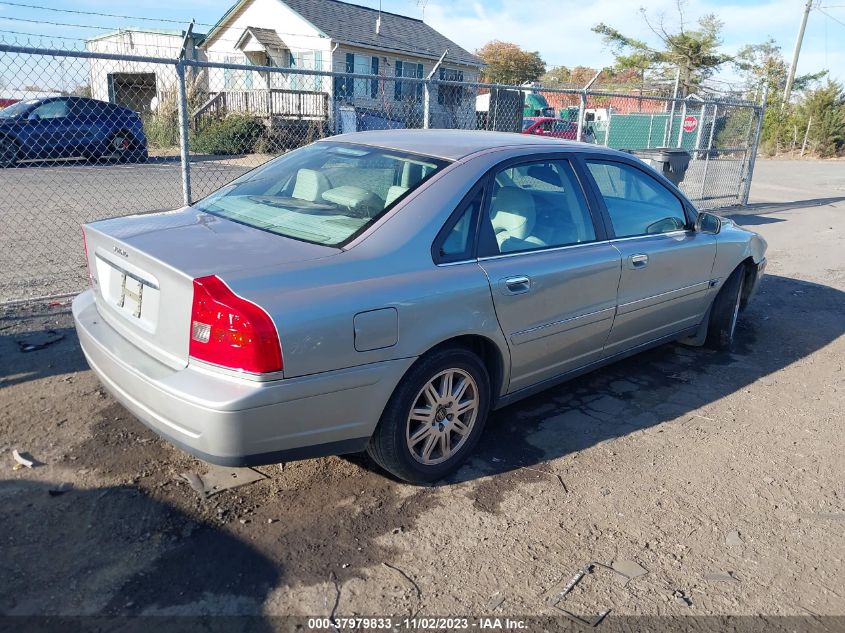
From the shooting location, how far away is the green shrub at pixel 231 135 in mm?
19094

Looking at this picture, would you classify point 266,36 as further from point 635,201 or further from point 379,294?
point 379,294

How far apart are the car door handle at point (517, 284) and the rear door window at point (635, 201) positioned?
98 centimetres

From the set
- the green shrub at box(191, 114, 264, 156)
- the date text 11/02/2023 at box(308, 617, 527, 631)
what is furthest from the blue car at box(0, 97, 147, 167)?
the date text 11/02/2023 at box(308, 617, 527, 631)

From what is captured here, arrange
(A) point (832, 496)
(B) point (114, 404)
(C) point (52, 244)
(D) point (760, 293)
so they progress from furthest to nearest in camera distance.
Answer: (C) point (52, 244) < (D) point (760, 293) < (B) point (114, 404) < (A) point (832, 496)

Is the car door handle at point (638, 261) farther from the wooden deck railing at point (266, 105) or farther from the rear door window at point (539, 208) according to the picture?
the wooden deck railing at point (266, 105)

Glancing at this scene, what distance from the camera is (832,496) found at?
134 inches

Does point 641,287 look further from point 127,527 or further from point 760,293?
point 760,293

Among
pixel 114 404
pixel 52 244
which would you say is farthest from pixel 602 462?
pixel 52 244

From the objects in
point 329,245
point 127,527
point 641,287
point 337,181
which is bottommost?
point 127,527

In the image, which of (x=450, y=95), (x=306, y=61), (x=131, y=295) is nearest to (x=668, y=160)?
(x=131, y=295)

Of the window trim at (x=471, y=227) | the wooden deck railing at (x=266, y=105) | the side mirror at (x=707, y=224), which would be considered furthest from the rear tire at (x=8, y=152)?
the side mirror at (x=707, y=224)

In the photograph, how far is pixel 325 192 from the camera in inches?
138

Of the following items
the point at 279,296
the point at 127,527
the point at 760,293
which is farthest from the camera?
the point at 760,293

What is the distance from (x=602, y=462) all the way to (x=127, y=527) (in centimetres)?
230
